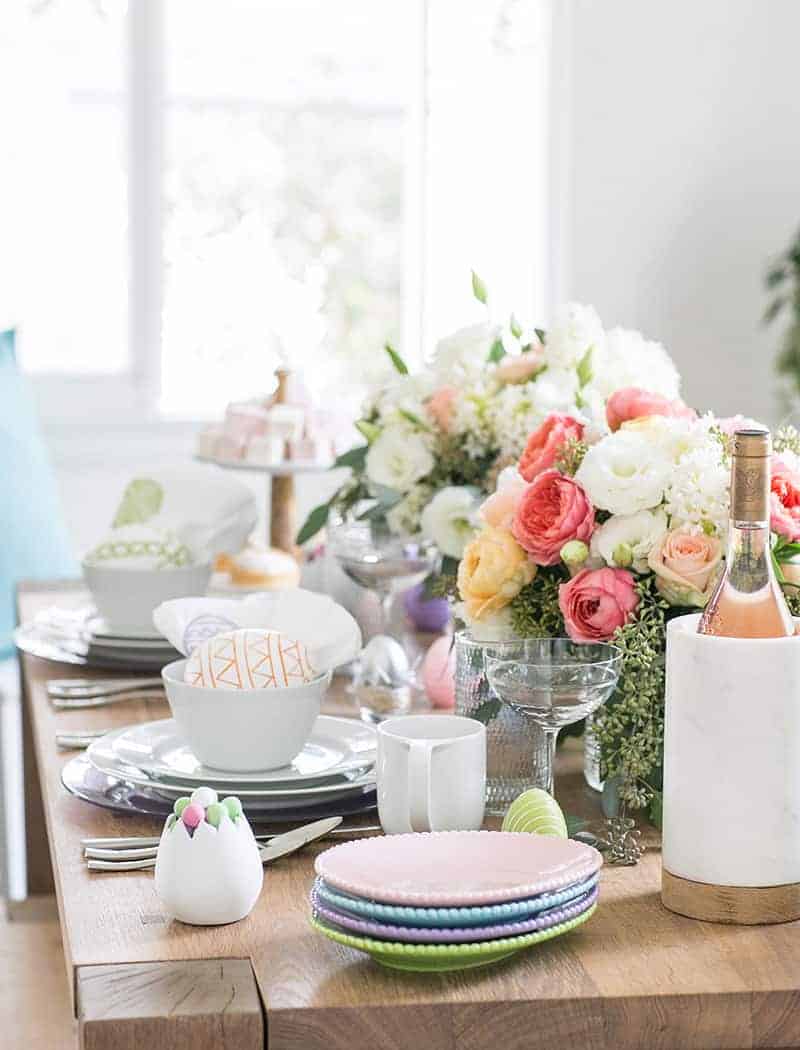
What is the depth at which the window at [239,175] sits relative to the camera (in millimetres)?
3748

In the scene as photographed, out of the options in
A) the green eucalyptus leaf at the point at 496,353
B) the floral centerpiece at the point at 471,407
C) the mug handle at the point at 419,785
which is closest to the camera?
the mug handle at the point at 419,785

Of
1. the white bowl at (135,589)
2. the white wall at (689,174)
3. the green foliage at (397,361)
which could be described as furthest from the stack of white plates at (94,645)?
the white wall at (689,174)

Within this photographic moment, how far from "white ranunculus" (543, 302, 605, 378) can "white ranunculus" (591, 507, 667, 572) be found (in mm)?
460

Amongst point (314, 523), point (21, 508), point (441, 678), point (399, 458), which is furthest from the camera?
point (21, 508)

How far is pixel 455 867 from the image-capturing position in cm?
97

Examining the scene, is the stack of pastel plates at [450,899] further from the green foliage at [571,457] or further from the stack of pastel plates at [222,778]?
the green foliage at [571,457]

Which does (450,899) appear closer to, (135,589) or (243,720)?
(243,720)

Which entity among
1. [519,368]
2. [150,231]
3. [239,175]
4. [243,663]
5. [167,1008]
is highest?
[239,175]

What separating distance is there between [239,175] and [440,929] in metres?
3.18

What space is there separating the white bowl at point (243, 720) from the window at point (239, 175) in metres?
2.70

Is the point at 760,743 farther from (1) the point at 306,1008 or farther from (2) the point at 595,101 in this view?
(2) the point at 595,101

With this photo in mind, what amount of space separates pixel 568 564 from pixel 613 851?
25cm

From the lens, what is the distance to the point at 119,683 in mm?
1613

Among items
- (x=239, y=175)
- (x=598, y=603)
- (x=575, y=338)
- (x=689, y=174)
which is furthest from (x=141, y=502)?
(x=689, y=174)
